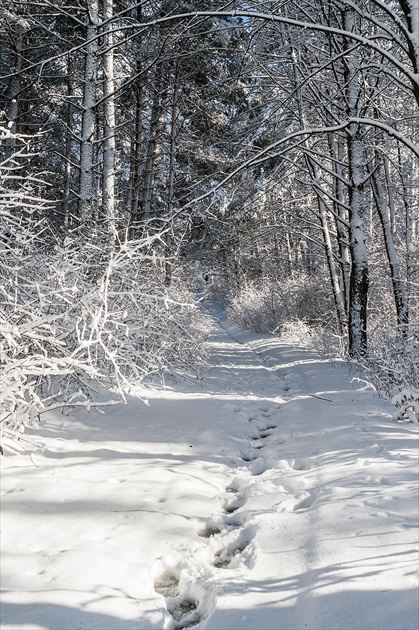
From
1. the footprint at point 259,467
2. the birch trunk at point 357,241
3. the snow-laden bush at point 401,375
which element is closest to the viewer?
the footprint at point 259,467

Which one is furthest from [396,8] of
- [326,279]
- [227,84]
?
[326,279]

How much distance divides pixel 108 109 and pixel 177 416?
6.32 m

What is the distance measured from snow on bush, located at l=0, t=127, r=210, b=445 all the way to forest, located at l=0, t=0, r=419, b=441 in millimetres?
37

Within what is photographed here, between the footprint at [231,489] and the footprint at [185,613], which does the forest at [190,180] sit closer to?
the footprint at [231,489]

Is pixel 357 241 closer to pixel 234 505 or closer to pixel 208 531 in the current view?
pixel 234 505

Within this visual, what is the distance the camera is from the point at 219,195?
239 inches

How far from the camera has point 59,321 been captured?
14.8 ft

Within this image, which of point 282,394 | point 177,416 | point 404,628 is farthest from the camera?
point 282,394

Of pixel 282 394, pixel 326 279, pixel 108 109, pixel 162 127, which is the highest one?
pixel 162 127

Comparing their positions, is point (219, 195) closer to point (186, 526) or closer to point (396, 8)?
point (186, 526)

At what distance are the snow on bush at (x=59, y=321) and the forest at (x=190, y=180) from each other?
4cm

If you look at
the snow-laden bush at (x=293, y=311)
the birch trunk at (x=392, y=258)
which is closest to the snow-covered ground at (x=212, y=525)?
the birch trunk at (x=392, y=258)

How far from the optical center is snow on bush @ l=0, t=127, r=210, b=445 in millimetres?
3314

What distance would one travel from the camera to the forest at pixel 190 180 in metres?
3.99
